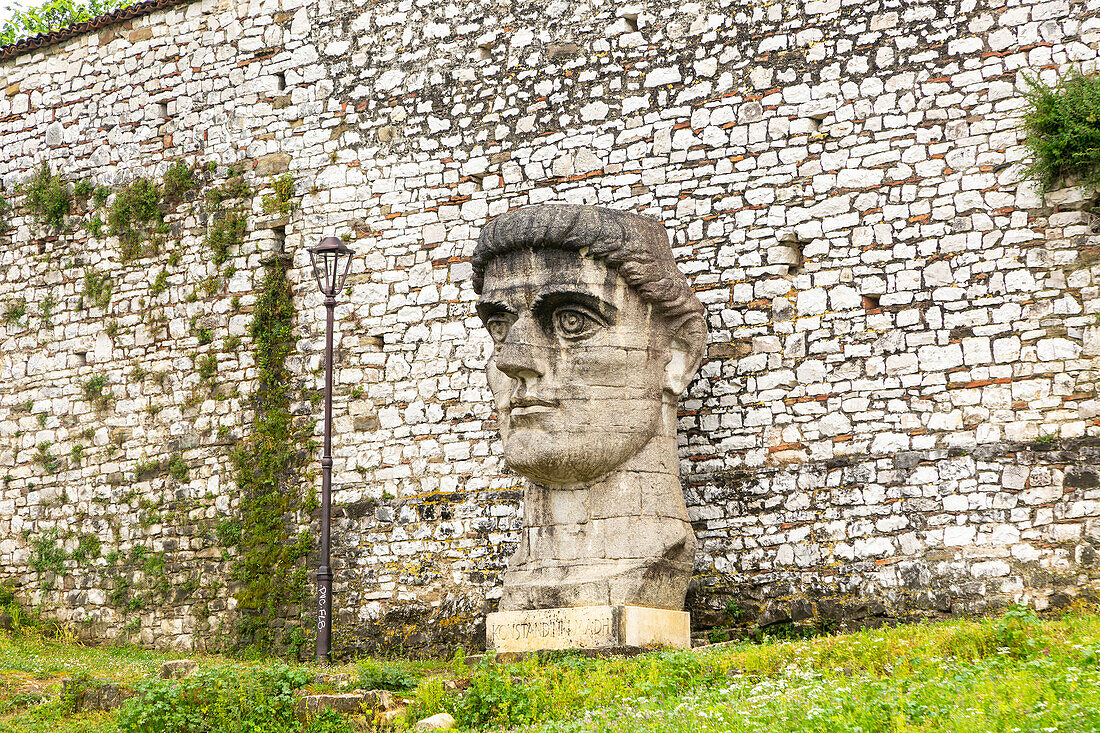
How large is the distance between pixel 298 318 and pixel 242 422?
1.13 meters

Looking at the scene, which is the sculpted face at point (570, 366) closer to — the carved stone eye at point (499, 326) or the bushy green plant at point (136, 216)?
the carved stone eye at point (499, 326)

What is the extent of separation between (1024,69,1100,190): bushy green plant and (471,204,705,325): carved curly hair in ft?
9.65

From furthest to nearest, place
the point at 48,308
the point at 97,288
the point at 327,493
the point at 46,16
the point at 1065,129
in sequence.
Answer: the point at 46,16
the point at 48,308
the point at 97,288
the point at 327,493
the point at 1065,129

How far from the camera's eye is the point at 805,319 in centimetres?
994

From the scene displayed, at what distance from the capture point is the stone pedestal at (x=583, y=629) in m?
7.85

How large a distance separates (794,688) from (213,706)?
3.53 m

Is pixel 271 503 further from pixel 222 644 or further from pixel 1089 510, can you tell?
pixel 1089 510

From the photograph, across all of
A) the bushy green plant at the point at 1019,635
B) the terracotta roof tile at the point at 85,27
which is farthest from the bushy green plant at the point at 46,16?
the bushy green plant at the point at 1019,635

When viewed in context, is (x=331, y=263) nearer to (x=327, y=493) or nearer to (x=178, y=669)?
(x=327, y=493)

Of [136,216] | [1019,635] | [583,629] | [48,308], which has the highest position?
[136,216]

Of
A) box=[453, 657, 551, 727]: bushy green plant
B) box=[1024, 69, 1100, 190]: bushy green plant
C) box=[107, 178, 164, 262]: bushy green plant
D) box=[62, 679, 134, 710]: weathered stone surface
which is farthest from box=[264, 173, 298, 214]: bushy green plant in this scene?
box=[1024, 69, 1100, 190]: bushy green plant

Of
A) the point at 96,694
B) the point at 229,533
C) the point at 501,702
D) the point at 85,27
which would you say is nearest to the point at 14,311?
the point at 85,27

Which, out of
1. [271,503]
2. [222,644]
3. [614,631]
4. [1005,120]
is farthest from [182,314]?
[1005,120]

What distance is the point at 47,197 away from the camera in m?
13.0
